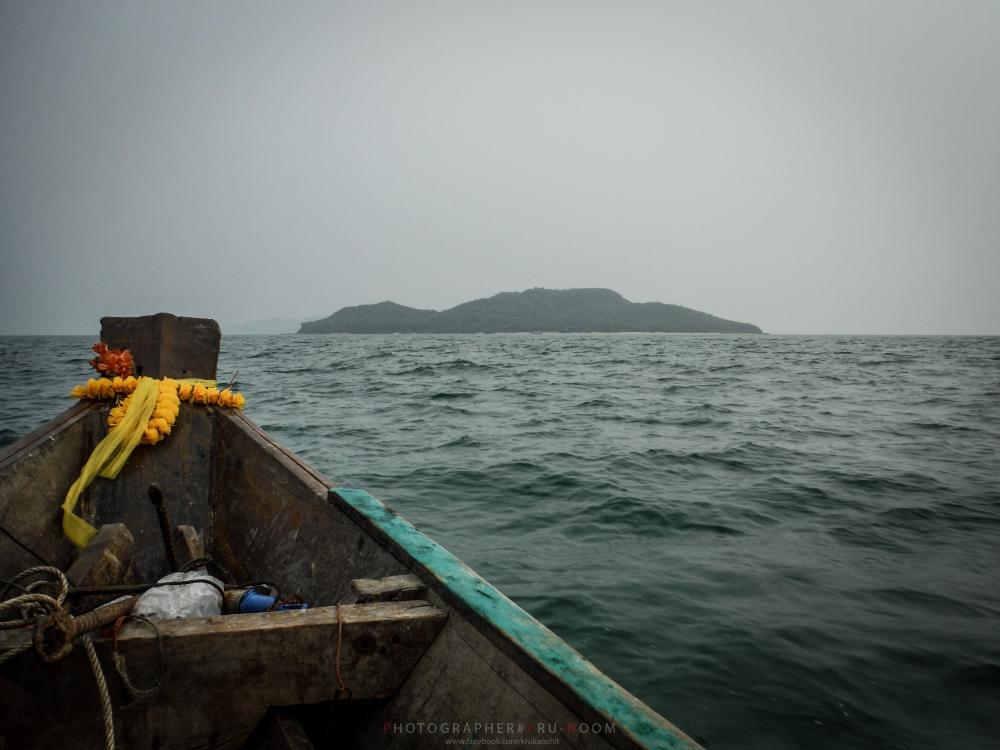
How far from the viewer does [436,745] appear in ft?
5.49

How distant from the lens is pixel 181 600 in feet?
7.05

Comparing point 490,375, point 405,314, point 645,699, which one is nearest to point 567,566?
point 645,699

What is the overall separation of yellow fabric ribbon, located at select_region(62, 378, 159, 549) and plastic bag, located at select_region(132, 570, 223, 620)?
1281 millimetres

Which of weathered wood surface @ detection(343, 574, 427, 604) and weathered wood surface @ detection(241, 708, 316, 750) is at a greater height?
weathered wood surface @ detection(343, 574, 427, 604)

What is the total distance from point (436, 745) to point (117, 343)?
4008mm

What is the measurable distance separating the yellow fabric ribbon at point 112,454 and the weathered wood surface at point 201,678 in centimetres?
205

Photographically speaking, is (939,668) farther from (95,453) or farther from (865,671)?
(95,453)

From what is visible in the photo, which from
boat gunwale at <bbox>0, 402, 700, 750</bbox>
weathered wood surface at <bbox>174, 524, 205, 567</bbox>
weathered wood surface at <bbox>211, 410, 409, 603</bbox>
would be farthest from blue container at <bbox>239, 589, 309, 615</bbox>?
weathered wood surface at <bbox>174, 524, 205, 567</bbox>

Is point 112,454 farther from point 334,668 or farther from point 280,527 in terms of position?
point 334,668

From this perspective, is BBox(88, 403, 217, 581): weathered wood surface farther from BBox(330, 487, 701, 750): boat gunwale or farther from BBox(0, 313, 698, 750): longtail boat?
BBox(330, 487, 701, 750): boat gunwale

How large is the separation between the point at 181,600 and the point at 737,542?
14.6 ft

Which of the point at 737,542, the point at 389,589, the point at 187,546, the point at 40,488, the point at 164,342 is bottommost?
the point at 737,542

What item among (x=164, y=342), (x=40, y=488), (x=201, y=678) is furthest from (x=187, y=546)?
(x=164, y=342)

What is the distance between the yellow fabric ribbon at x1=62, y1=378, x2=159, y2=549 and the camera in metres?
3.17
